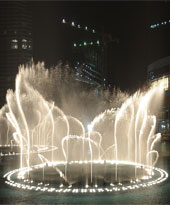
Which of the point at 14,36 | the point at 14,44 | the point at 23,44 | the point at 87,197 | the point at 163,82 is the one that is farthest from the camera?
the point at 14,36

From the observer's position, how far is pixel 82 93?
2758 inches

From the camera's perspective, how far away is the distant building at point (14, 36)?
117381 millimetres

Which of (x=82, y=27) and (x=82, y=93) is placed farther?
(x=82, y=27)

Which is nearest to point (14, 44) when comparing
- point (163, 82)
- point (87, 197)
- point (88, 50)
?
point (88, 50)

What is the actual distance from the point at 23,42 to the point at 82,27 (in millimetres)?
32078

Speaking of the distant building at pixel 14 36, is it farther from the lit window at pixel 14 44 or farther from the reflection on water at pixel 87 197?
the reflection on water at pixel 87 197

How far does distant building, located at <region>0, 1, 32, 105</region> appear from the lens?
385 feet

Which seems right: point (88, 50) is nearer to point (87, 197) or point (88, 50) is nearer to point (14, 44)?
point (14, 44)

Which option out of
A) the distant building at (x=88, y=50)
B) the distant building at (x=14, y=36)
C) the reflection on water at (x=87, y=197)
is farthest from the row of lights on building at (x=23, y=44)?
the reflection on water at (x=87, y=197)

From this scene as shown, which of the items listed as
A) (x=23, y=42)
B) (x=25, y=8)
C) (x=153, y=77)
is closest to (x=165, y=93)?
(x=153, y=77)

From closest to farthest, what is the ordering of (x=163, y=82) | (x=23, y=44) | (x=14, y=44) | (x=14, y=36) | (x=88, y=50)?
(x=163, y=82), (x=14, y=44), (x=23, y=44), (x=14, y=36), (x=88, y=50)

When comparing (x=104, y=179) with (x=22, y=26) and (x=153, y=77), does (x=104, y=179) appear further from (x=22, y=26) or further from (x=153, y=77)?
(x=22, y=26)

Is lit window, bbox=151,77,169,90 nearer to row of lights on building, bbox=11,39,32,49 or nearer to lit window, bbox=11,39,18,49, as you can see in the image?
row of lights on building, bbox=11,39,32,49

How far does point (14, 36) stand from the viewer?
124438mm
